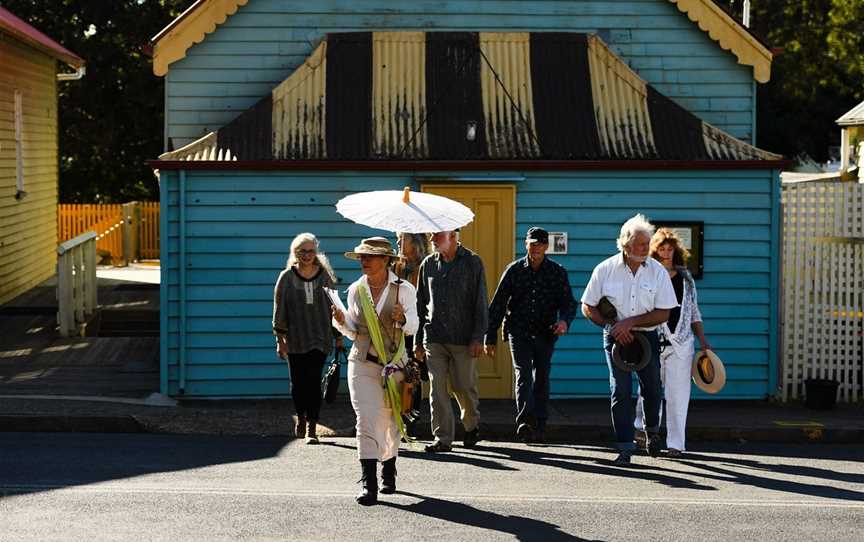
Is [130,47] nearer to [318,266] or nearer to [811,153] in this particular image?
[811,153]

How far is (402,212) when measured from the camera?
10.1 metres

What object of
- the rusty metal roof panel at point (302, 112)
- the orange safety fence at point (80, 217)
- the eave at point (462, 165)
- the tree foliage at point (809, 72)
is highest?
the tree foliage at point (809, 72)

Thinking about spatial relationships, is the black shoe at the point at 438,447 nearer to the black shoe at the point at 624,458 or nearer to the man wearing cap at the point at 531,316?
the man wearing cap at the point at 531,316

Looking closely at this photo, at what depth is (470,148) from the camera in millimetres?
14023

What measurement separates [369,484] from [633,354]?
257 cm

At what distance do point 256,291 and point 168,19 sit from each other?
23078 mm

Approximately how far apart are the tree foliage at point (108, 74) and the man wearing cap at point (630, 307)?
25.8 metres

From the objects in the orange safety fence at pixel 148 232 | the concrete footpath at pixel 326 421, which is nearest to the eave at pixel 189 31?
the concrete footpath at pixel 326 421

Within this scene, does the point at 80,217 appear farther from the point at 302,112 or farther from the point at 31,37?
the point at 302,112

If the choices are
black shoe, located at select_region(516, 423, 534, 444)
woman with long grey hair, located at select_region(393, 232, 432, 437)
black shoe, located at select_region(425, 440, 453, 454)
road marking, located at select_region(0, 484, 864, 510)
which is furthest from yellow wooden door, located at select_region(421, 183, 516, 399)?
road marking, located at select_region(0, 484, 864, 510)

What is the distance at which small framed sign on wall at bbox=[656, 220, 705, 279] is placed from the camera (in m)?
14.2

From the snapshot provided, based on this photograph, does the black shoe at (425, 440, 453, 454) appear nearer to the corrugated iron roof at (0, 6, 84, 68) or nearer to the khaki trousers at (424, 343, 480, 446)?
the khaki trousers at (424, 343, 480, 446)

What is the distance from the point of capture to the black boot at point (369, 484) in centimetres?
898

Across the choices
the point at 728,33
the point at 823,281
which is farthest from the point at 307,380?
the point at 728,33
